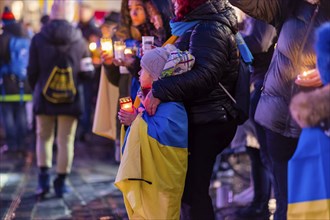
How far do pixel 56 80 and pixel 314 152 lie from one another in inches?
189

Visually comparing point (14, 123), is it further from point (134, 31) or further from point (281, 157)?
point (281, 157)

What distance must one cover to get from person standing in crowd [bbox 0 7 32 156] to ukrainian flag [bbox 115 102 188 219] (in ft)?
22.6

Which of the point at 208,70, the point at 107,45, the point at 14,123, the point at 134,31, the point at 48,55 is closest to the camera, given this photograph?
the point at 208,70

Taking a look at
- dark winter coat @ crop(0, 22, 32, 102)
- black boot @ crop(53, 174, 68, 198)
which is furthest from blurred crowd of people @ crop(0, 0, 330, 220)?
dark winter coat @ crop(0, 22, 32, 102)

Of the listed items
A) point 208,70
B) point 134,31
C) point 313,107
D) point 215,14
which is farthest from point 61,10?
point 313,107

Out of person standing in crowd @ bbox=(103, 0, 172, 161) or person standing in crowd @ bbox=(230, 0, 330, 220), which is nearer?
person standing in crowd @ bbox=(230, 0, 330, 220)

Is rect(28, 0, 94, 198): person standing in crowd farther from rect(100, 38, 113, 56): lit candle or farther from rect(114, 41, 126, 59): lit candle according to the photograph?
rect(114, 41, 126, 59): lit candle

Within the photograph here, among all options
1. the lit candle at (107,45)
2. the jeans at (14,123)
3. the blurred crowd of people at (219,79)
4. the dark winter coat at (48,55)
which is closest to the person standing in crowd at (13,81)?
the jeans at (14,123)

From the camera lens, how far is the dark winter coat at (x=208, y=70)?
205 inches

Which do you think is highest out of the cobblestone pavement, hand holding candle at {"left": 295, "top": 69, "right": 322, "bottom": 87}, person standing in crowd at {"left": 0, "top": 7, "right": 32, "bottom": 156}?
hand holding candle at {"left": 295, "top": 69, "right": 322, "bottom": 87}

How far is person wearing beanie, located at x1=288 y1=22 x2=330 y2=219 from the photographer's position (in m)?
4.34

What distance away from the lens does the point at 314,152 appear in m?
4.39

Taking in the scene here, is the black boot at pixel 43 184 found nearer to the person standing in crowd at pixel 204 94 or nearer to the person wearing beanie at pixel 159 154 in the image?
the person standing in crowd at pixel 204 94

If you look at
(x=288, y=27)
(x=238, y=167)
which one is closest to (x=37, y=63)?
(x=238, y=167)
